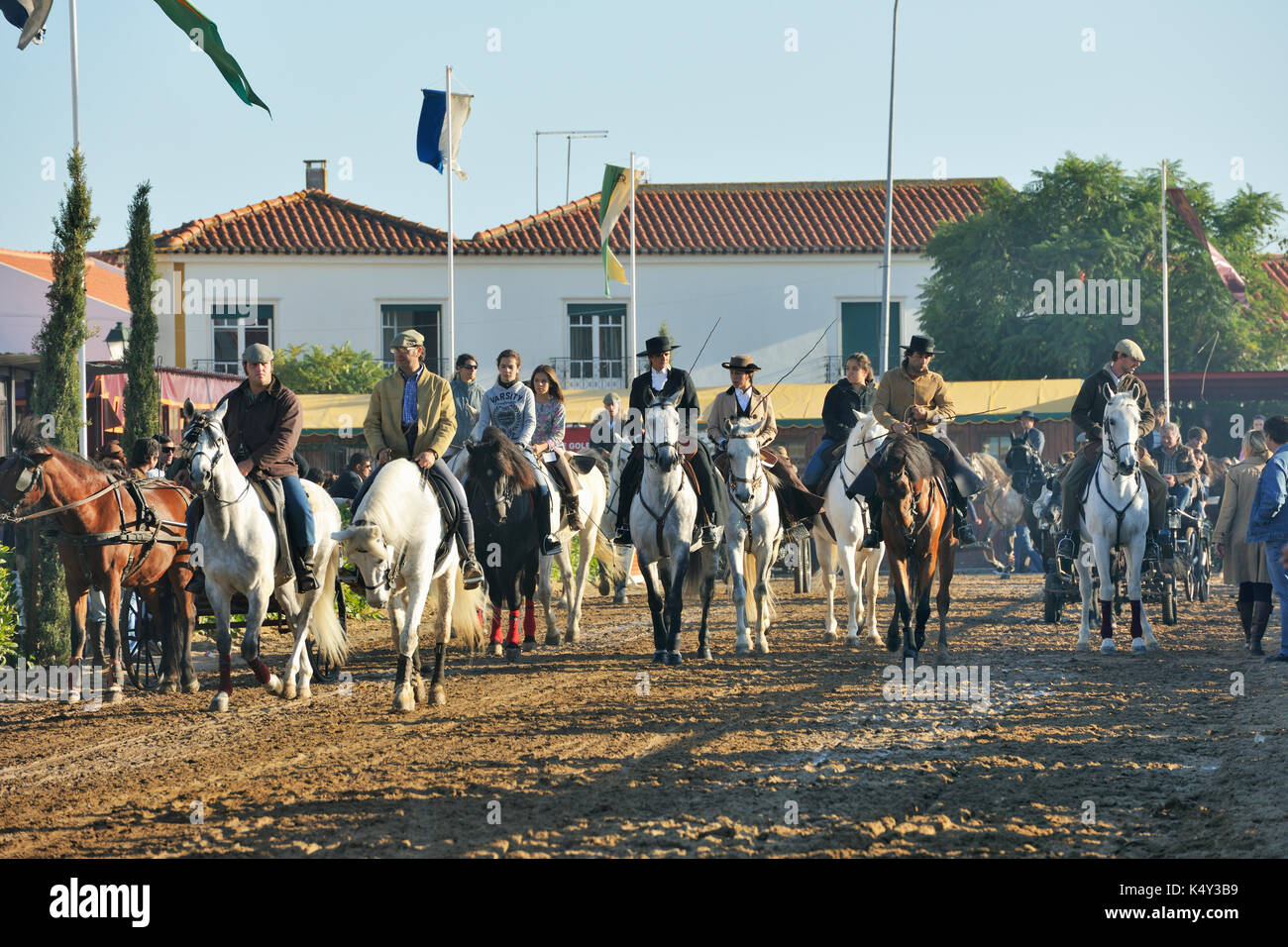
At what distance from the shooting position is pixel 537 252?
39.2 meters

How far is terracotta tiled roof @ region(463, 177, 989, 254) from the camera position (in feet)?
130

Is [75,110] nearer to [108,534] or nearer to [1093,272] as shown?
[108,534]

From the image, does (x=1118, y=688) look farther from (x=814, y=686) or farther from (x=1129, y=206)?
(x=1129, y=206)

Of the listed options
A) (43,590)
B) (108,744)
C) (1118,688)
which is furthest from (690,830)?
(43,590)

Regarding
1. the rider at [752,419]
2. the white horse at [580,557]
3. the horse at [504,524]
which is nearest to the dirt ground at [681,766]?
the horse at [504,524]

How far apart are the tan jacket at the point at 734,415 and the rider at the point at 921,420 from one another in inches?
36.7

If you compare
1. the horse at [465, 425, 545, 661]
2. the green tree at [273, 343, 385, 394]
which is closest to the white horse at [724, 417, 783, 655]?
the horse at [465, 425, 545, 661]

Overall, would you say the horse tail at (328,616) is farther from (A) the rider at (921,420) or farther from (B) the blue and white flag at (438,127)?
(B) the blue and white flag at (438,127)

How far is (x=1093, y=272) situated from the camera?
34125mm

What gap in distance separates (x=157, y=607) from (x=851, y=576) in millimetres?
6257

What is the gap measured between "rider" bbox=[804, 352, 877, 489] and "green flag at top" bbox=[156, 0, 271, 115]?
728cm

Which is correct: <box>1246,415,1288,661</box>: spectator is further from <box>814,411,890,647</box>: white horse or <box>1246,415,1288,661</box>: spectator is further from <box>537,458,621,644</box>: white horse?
<box>537,458,621,644</box>: white horse

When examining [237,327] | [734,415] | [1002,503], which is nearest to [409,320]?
[237,327]

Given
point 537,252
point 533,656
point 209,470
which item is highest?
point 537,252
